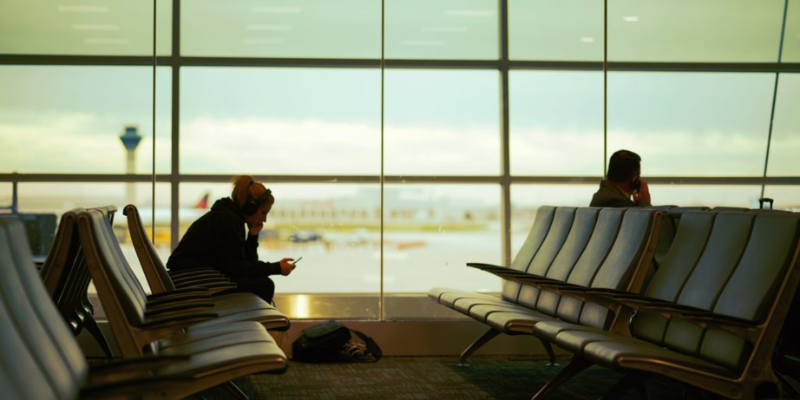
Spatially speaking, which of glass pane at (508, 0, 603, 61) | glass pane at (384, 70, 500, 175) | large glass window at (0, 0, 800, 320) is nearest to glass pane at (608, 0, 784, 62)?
large glass window at (0, 0, 800, 320)

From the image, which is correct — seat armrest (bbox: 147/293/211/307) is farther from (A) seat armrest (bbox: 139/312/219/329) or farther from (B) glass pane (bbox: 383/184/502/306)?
(B) glass pane (bbox: 383/184/502/306)

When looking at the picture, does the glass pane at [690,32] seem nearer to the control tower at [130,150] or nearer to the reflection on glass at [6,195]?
the control tower at [130,150]

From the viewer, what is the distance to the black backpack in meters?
5.75

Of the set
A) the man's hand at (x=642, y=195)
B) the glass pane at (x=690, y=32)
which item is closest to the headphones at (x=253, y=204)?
the man's hand at (x=642, y=195)

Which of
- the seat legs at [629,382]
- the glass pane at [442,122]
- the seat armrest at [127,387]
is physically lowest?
the seat legs at [629,382]

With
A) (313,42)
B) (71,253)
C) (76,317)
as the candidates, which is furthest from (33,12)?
(71,253)

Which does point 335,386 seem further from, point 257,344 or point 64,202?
point 64,202

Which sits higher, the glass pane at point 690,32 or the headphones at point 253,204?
the glass pane at point 690,32

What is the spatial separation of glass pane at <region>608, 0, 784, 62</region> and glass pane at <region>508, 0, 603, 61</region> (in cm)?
13

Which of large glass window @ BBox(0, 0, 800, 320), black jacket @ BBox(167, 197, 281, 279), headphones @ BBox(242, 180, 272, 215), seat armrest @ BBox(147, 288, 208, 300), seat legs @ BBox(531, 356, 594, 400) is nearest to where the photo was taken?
seat armrest @ BBox(147, 288, 208, 300)

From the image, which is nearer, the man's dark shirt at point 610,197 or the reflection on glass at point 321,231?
the man's dark shirt at point 610,197

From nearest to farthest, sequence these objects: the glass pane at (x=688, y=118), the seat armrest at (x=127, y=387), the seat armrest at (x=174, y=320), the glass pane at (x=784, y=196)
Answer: the seat armrest at (x=127, y=387)
the seat armrest at (x=174, y=320)
the glass pane at (x=688, y=118)
the glass pane at (x=784, y=196)

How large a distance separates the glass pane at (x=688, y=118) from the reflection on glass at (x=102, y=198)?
132 inches

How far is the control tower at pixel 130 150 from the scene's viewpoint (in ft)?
21.2
